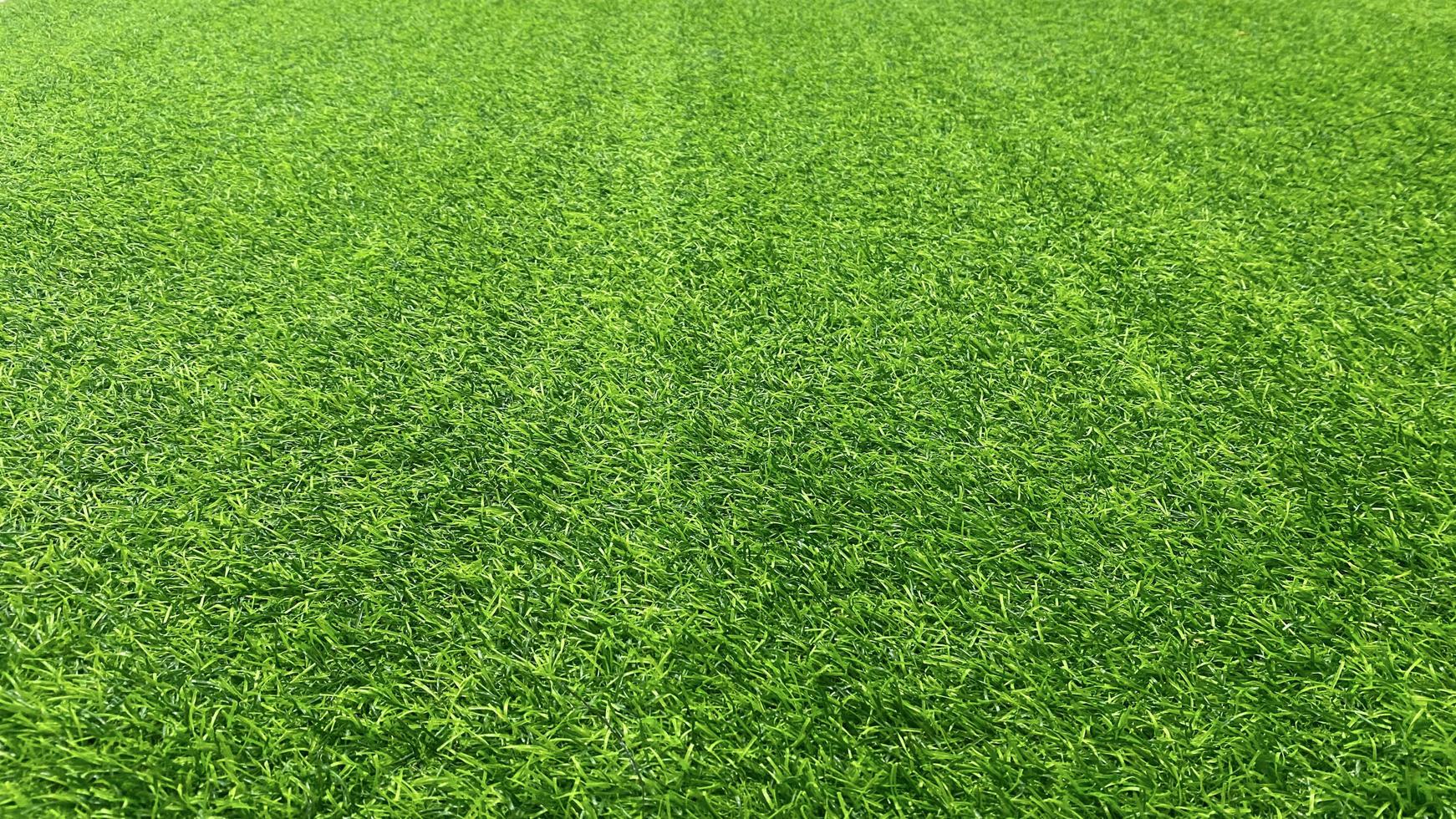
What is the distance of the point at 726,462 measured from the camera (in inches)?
54.2

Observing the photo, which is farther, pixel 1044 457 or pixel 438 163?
pixel 438 163

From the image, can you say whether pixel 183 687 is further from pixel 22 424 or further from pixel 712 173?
pixel 712 173

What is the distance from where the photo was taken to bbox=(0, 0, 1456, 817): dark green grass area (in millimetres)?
982

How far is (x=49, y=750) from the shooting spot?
3.12 feet

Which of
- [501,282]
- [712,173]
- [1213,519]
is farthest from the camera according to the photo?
[712,173]

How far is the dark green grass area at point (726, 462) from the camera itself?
0.98 meters

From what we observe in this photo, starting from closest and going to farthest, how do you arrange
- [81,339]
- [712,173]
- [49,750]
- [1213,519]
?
[49,750] → [1213,519] → [81,339] → [712,173]

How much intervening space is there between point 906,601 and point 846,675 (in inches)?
6.5

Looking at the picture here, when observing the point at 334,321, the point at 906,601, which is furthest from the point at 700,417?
the point at 334,321

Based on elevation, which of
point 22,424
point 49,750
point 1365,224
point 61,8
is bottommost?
point 49,750

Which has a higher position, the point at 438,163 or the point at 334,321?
the point at 438,163

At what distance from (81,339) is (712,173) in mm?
1704

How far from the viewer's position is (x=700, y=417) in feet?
4.78

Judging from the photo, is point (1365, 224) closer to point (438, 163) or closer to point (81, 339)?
point (438, 163)
